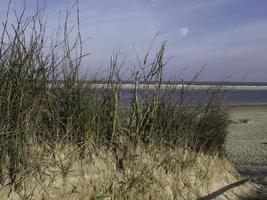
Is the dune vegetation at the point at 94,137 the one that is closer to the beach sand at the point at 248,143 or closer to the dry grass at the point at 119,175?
the dry grass at the point at 119,175

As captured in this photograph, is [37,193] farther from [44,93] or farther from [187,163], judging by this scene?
[187,163]

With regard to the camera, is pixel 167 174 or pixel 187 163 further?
pixel 187 163

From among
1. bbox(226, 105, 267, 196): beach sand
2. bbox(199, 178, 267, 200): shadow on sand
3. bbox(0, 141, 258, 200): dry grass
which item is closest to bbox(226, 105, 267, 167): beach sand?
bbox(226, 105, 267, 196): beach sand

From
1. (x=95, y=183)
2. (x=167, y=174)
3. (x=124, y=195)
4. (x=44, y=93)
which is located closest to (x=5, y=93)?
(x=44, y=93)

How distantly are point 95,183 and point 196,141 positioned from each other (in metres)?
3.25

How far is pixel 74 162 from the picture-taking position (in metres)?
7.33

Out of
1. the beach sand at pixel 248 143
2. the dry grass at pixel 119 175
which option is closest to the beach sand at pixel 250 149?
the beach sand at pixel 248 143

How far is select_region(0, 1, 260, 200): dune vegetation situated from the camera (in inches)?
253

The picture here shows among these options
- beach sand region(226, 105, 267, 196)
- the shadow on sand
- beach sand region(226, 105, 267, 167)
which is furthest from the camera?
beach sand region(226, 105, 267, 167)

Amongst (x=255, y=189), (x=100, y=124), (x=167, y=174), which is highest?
(x=100, y=124)

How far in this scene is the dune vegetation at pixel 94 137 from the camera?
6438 millimetres

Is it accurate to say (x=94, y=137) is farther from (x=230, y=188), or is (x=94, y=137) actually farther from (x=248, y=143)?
(x=248, y=143)

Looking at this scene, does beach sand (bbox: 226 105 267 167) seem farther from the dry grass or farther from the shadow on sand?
the dry grass

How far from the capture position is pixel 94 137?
25.9 ft
